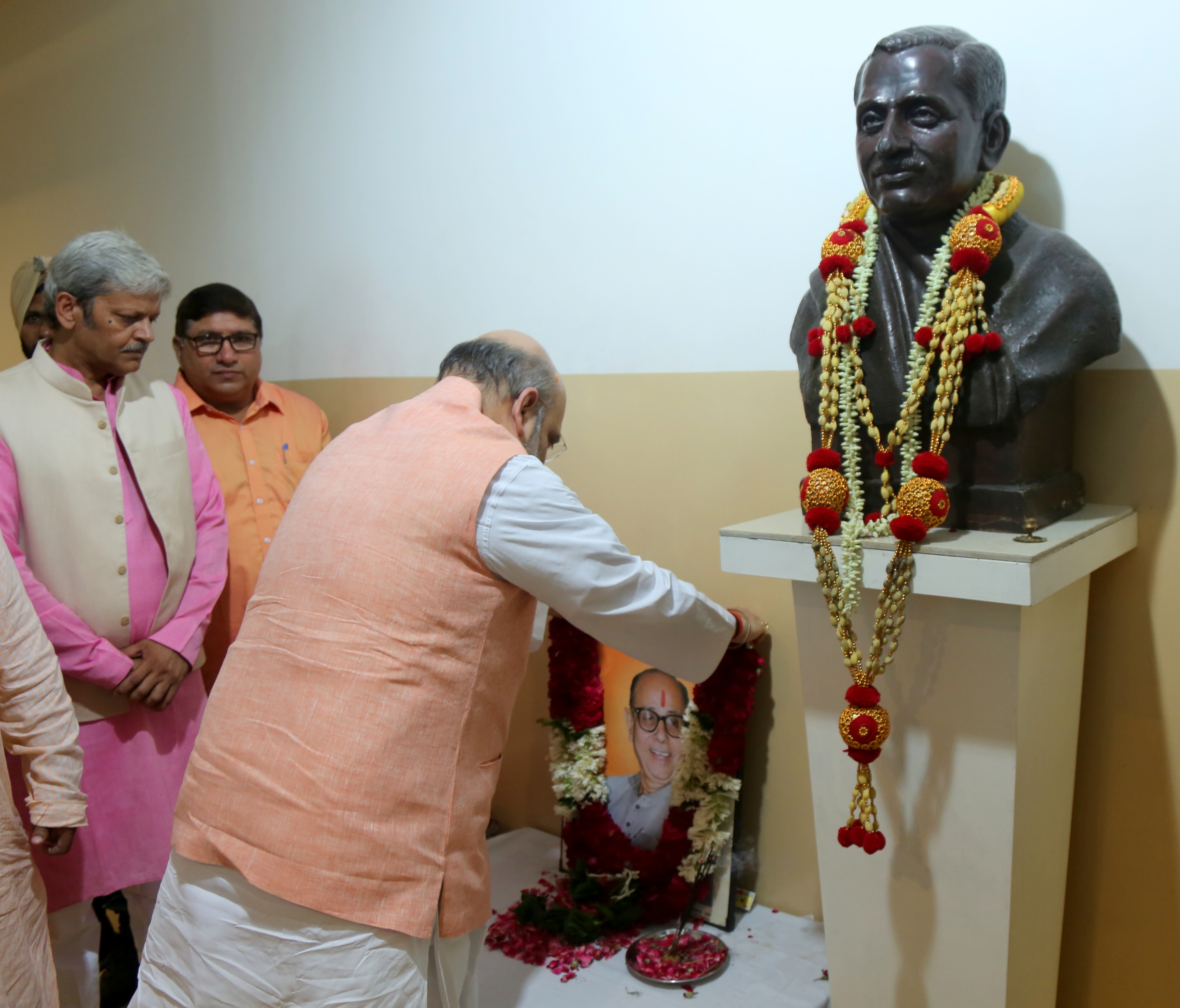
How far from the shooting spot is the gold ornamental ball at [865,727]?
1.65 metres

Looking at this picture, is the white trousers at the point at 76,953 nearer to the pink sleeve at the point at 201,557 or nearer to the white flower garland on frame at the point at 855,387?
the pink sleeve at the point at 201,557

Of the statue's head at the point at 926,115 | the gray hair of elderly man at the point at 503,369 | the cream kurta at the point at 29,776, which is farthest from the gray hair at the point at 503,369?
the cream kurta at the point at 29,776

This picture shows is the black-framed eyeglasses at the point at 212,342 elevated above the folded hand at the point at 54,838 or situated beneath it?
elevated above

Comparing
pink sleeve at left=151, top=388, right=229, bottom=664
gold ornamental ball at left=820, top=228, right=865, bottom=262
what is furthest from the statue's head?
pink sleeve at left=151, top=388, right=229, bottom=664

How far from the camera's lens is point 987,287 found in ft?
5.60

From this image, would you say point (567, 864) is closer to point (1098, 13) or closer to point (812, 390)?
point (812, 390)

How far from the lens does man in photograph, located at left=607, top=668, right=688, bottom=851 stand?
8.44 feet

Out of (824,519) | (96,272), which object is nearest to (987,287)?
(824,519)

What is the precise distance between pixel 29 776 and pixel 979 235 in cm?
198

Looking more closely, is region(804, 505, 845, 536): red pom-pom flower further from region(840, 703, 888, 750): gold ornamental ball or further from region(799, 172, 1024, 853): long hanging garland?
region(840, 703, 888, 750): gold ornamental ball

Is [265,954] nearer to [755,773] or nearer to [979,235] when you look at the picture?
[755,773]

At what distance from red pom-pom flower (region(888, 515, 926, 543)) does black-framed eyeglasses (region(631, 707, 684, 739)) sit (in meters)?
1.11

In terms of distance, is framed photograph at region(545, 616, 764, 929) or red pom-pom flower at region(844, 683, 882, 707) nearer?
red pom-pom flower at region(844, 683, 882, 707)

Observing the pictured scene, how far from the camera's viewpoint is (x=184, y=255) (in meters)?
4.12
